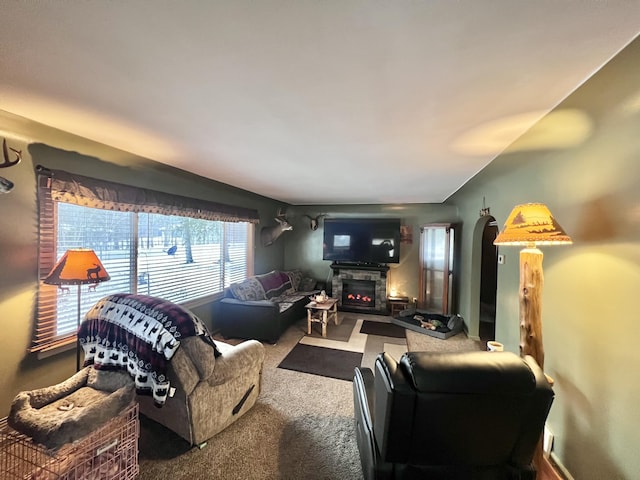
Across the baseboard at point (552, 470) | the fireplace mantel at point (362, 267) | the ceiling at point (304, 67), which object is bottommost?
the baseboard at point (552, 470)

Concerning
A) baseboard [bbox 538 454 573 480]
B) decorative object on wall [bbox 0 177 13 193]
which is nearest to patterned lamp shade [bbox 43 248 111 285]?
decorative object on wall [bbox 0 177 13 193]

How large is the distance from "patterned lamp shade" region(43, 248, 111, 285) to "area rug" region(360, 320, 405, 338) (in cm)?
369

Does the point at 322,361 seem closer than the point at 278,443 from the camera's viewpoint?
No

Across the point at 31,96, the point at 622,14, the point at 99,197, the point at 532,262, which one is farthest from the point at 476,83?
the point at 99,197

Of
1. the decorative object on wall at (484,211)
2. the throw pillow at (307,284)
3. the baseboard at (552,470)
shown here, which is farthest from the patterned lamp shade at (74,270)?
the decorative object on wall at (484,211)

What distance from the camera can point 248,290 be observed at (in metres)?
4.14

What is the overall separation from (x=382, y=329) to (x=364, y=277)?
1298 millimetres

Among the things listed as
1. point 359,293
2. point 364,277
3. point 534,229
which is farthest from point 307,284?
point 534,229

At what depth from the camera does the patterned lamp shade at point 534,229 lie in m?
1.40

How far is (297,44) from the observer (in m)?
1.01

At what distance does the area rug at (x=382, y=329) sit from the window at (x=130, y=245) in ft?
8.28

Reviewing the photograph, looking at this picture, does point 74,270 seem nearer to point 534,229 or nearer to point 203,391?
point 203,391

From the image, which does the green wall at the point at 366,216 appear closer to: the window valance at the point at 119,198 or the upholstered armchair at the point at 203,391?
the window valance at the point at 119,198

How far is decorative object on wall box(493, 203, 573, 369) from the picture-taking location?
4.77 feet
